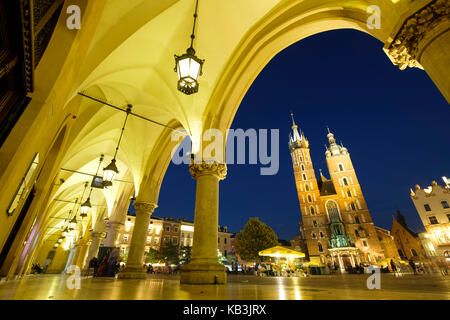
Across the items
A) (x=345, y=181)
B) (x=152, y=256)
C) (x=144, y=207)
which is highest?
(x=345, y=181)

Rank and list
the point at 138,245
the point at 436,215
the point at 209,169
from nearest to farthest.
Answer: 1. the point at 209,169
2. the point at 138,245
3. the point at 436,215

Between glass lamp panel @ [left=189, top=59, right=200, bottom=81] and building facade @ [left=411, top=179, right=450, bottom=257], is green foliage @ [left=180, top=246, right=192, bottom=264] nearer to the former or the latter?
building facade @ [left=411, top=179, right=450, bottom=257]

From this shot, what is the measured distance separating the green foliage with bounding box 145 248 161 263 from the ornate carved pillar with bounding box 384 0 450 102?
41.3 meters

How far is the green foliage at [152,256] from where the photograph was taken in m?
36.1

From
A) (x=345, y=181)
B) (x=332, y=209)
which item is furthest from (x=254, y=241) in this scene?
(x=345, y=181)

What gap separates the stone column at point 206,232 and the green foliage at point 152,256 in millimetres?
36423

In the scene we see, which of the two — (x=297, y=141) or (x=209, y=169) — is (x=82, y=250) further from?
Result: (x=297, y=141)

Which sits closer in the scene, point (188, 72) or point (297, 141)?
point (188, 72)

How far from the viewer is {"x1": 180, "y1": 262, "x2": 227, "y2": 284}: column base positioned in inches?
183

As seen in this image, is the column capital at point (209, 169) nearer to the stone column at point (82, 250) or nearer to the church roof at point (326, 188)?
A: the stone column at point (82, 250)

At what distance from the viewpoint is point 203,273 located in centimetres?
471

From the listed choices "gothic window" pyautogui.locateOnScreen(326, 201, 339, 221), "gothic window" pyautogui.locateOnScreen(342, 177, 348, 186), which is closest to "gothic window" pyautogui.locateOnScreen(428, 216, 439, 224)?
"gothic window" pyautogui.locateOnScreen(326, 201, 339, 221)

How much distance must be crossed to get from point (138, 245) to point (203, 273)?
499 centimetres

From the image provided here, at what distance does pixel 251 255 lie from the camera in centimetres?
2841
